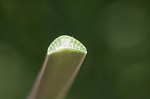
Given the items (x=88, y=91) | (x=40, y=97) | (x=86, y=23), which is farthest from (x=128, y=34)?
(x=40, y=97)

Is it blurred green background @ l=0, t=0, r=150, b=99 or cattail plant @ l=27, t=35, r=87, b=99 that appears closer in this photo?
cattail plant @ l=27, t=35, r=87, b=99

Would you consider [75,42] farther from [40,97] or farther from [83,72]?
[83,72]

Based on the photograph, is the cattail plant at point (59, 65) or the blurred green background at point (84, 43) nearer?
the cattail plant at point (59, 65)

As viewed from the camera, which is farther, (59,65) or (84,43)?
(84,43)
